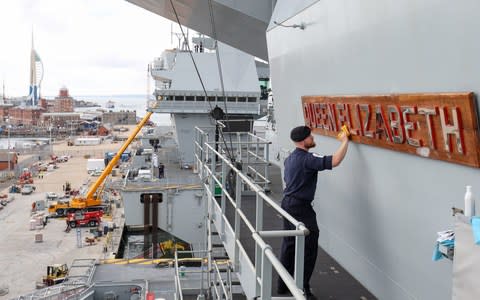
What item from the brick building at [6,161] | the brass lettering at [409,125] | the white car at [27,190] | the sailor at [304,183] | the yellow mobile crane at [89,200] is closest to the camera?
the brass lettering at [409,125]

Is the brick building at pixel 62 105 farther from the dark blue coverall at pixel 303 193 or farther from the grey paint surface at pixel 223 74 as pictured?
the dark blue coverall at pixel 303 193

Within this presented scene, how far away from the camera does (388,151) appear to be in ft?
13.7

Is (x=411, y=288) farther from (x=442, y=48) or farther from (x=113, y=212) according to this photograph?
(x=113, y=212)

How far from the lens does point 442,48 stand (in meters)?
3.18

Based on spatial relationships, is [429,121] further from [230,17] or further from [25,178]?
[25,178]

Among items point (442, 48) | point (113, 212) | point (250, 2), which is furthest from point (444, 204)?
point (113, 212)

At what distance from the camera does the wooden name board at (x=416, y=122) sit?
2961mm

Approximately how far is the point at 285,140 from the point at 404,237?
3732mm

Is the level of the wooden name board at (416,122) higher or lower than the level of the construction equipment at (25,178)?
higher

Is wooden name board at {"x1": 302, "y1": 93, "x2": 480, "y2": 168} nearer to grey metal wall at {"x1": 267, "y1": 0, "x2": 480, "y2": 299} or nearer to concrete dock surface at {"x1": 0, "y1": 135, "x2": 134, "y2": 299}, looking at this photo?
grey metal wall at {"x1": 267, "y1": 0, "x2": 480, "y2": 299}

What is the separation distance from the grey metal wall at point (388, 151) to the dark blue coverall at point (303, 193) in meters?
0.52

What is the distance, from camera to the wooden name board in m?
2.96

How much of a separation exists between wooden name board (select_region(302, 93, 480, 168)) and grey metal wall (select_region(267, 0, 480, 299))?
3.0 inches

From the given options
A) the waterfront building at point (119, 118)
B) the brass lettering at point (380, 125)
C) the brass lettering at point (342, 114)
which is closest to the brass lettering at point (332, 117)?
the brass lettering at point (342, 114)
